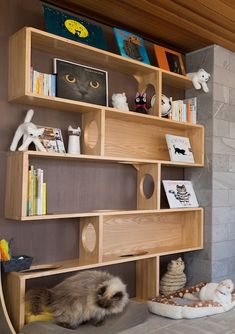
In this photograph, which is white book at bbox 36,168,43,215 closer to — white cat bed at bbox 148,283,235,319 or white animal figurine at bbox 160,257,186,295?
white cat bed at bbox 148,283,235,319

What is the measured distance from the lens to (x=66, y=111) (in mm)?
2232

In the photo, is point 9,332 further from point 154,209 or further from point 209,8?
point 209,8

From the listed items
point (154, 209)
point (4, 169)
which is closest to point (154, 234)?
point (154, 209)

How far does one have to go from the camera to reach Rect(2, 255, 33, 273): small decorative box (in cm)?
181

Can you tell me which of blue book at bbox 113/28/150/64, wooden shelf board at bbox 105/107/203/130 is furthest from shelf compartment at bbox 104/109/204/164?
blue book at bbox 113/28/150/64

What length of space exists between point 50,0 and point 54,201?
1.26 m

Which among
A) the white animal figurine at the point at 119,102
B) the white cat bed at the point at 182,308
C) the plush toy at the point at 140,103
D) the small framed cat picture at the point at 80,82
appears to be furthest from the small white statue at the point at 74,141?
the white cat bed at the point at 182,308

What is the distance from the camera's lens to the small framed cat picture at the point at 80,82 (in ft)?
6.91

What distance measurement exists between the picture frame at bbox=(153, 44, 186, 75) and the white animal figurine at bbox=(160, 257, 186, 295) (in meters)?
1.47

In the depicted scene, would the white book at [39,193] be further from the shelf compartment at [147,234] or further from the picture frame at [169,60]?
the picture frame at [169,60]

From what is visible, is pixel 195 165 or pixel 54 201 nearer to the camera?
pixel 54 201

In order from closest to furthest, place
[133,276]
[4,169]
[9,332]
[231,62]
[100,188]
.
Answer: [9,332], [4,169], [100,188], [133,276], [231,62]

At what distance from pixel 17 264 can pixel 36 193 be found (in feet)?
1.28

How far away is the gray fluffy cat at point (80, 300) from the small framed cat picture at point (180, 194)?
3.00 ft
